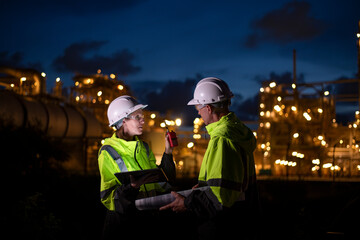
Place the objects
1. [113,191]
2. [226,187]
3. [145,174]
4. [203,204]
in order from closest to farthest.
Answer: [226,187], [203,204], [145,174], [113,191]

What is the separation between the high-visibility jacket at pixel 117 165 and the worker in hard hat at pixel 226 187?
0.87 metres

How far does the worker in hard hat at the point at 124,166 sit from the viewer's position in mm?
3900

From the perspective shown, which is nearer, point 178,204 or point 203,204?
point 203,204

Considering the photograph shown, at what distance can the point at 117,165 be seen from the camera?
4207mm

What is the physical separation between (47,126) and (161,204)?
13340 mm

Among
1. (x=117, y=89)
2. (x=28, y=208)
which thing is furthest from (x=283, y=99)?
(x=28, y=208)

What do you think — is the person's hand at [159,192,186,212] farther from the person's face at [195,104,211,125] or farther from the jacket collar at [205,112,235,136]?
the person's face at [195,104,211,125]

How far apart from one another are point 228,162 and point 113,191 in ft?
5.03

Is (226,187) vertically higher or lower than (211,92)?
lower

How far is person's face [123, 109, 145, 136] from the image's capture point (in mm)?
4621

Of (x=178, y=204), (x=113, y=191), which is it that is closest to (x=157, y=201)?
(x=178, y=204)

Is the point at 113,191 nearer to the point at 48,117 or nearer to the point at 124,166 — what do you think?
the point at 124,166

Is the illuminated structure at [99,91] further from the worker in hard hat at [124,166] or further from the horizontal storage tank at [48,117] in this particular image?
the worker in hard hat at [124,166]

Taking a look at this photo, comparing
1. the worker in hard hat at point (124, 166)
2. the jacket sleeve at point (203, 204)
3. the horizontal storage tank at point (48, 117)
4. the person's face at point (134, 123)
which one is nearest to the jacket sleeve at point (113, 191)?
the worker in hard hat at point (124, 166)
